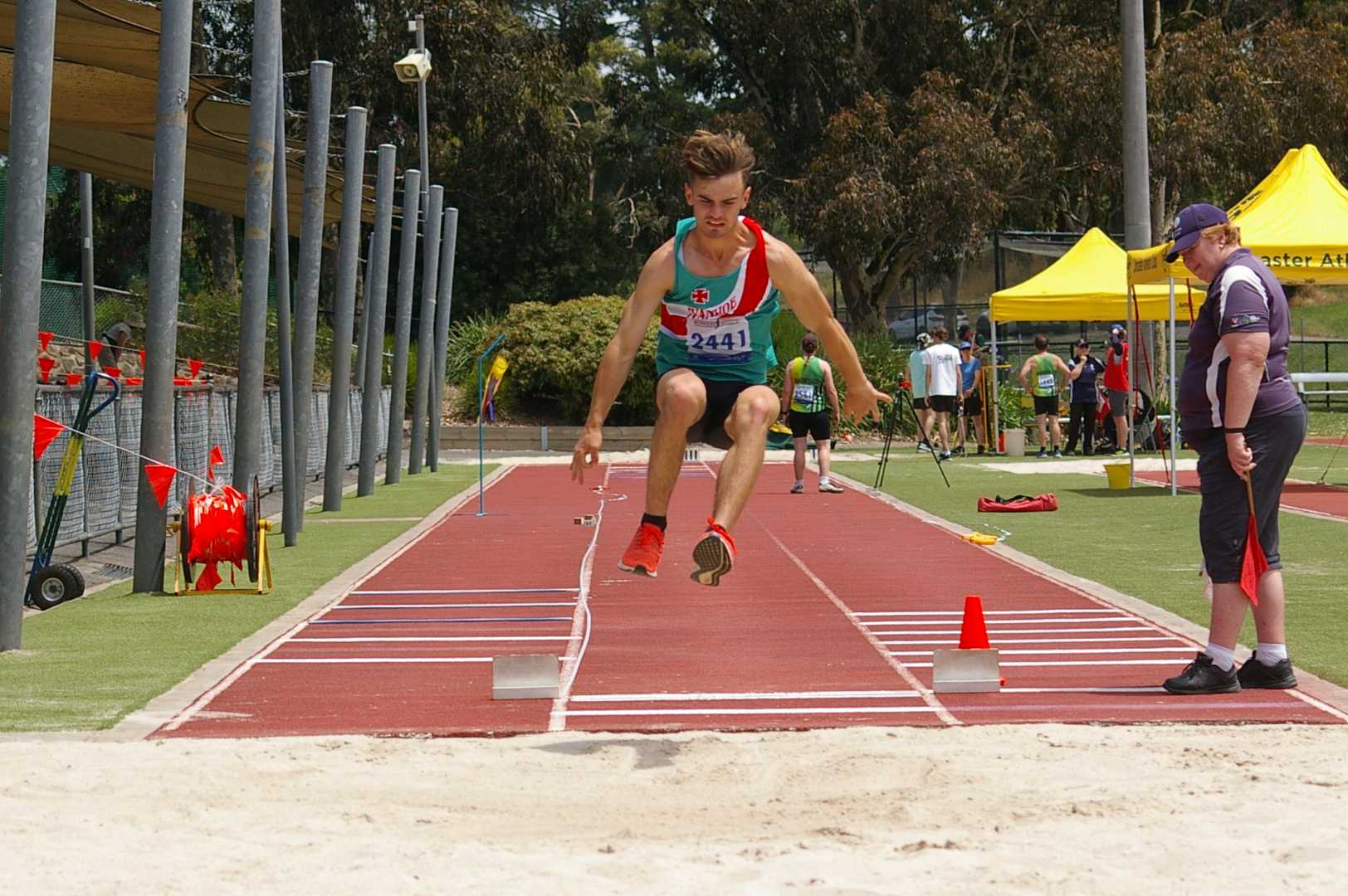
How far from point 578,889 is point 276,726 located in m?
3.11

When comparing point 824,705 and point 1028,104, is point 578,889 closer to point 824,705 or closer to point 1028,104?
point 824,705

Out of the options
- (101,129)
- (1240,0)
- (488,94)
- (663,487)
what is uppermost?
(1240,0)

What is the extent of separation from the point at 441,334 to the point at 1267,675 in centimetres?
2733

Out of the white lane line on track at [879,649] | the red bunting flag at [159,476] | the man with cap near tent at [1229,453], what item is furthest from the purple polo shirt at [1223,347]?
the red bunting flag at [159,476]

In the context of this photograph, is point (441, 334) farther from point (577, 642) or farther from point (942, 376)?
point (577, 642)

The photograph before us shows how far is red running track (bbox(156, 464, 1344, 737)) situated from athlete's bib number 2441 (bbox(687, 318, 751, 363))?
1.59 meters

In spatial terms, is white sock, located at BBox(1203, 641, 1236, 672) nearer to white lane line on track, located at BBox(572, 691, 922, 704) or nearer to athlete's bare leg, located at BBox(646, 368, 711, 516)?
white lane line on track, located at BBox(572, 691, 922, 704)

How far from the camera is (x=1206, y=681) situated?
8.91 metres

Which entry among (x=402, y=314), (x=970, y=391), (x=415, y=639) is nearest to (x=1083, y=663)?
(x=415, y=639)

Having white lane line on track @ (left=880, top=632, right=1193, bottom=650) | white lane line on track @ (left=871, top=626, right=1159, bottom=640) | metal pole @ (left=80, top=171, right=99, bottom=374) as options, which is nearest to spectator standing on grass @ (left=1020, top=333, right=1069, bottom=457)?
metal pole @ (left=80, top=171, right=99, bottom=374)

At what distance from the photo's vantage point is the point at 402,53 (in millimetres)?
47125

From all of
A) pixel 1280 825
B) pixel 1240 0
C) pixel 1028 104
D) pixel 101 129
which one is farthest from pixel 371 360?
pixel 1240 0

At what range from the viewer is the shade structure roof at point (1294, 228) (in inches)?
823

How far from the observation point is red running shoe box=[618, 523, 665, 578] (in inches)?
328
